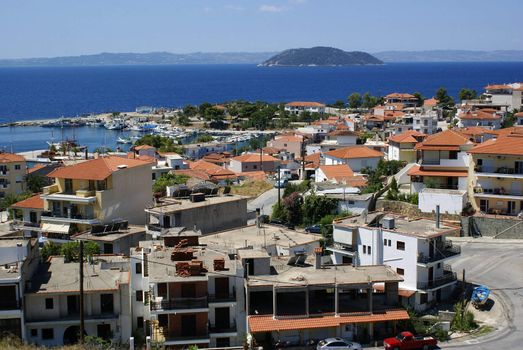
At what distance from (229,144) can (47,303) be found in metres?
66.4

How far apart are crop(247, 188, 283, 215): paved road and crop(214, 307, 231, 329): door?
831 inches

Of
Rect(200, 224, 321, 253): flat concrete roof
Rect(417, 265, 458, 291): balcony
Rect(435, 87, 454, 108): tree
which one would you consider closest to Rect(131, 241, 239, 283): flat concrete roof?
Rect(200, 224, 321, 253): flat concrete roof

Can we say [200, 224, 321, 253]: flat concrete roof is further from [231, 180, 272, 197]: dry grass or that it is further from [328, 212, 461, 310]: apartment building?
[231, 180, 272, 197]: dry grass

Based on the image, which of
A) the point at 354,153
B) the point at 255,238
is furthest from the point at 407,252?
the point at 354,153

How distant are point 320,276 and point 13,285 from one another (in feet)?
31.1

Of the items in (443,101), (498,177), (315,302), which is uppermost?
(443,101)

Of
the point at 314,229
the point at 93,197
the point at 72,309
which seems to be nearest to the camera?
the point at 72,309

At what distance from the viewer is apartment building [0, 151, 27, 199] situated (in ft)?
173

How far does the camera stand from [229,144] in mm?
89125

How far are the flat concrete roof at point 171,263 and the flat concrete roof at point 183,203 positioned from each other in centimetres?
591

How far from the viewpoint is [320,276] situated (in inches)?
971

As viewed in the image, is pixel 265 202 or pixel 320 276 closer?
pixel 320 276

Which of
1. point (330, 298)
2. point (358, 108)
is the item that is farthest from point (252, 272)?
point (358, 108)

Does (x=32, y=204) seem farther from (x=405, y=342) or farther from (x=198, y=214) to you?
(x=405, y=342)
